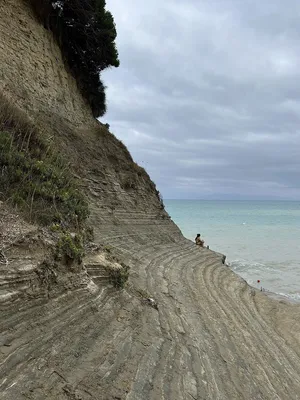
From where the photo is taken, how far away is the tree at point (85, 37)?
17.0m

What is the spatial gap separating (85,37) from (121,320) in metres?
17.4

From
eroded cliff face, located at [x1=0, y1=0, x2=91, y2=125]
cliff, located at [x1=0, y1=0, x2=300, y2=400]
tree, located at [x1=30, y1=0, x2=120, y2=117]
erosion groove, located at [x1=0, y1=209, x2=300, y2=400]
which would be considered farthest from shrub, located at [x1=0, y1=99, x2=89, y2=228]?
tree, located at [x1=30, y1=0, x2=120, y2=117]

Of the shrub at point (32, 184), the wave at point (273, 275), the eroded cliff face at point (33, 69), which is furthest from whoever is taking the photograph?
the wave at point (273, 275)

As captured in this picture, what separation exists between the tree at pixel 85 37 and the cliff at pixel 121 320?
4.93m

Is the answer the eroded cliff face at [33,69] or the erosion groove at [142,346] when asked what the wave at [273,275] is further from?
the eroded cliff face at [33,69]

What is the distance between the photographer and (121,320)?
17.3 ft

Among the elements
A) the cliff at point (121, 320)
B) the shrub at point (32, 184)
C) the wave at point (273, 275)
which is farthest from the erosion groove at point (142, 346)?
the wave at point (273, 275)

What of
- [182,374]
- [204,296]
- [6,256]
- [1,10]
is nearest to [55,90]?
[1,10]

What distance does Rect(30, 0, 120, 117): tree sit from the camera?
16969 millimetres

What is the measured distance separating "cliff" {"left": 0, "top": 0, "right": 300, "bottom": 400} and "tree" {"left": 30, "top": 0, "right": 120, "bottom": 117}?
4932 mm

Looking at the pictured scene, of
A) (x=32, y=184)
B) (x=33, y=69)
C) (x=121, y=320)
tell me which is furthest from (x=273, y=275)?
(x=32, y=184)

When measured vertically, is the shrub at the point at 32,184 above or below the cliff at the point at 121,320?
above

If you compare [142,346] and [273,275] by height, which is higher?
[273,275]

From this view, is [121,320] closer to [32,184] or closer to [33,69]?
[32,184]
